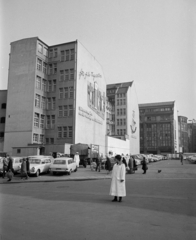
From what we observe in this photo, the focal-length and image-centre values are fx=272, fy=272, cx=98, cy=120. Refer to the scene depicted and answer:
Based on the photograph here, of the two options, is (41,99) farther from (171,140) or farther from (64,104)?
(171,140)

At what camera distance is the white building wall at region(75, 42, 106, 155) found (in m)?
48.7

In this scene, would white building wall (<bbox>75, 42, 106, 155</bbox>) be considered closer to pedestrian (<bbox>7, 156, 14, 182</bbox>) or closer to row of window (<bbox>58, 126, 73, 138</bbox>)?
row of window (<bbox>58, 126, 73, 138</bbox>)

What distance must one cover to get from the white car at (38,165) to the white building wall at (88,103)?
72.2 ft

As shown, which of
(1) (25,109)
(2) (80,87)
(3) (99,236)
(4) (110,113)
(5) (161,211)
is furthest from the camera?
(4) (110,113)

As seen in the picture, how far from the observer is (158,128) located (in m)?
116

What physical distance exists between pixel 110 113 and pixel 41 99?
39271mm

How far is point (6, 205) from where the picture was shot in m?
9.12

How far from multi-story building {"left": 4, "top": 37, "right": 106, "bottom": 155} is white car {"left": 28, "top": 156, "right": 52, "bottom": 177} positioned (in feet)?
60.8

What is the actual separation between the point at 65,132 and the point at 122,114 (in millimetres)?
38389

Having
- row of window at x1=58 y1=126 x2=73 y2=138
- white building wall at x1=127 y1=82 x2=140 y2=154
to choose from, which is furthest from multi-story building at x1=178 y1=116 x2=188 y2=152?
row of window at x1=58 y1=126 x2=73 y2=138

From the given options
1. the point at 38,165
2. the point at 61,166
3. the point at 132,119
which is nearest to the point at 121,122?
the point at 132,119

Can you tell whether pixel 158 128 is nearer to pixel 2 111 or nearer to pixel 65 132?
pixel 65 132

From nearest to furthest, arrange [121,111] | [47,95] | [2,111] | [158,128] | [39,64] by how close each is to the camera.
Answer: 1. [39,64]
2. [47,95]
3. [2,111]
4. [121,111]
5. [158,128]

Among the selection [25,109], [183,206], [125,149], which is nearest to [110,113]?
[125,149]
